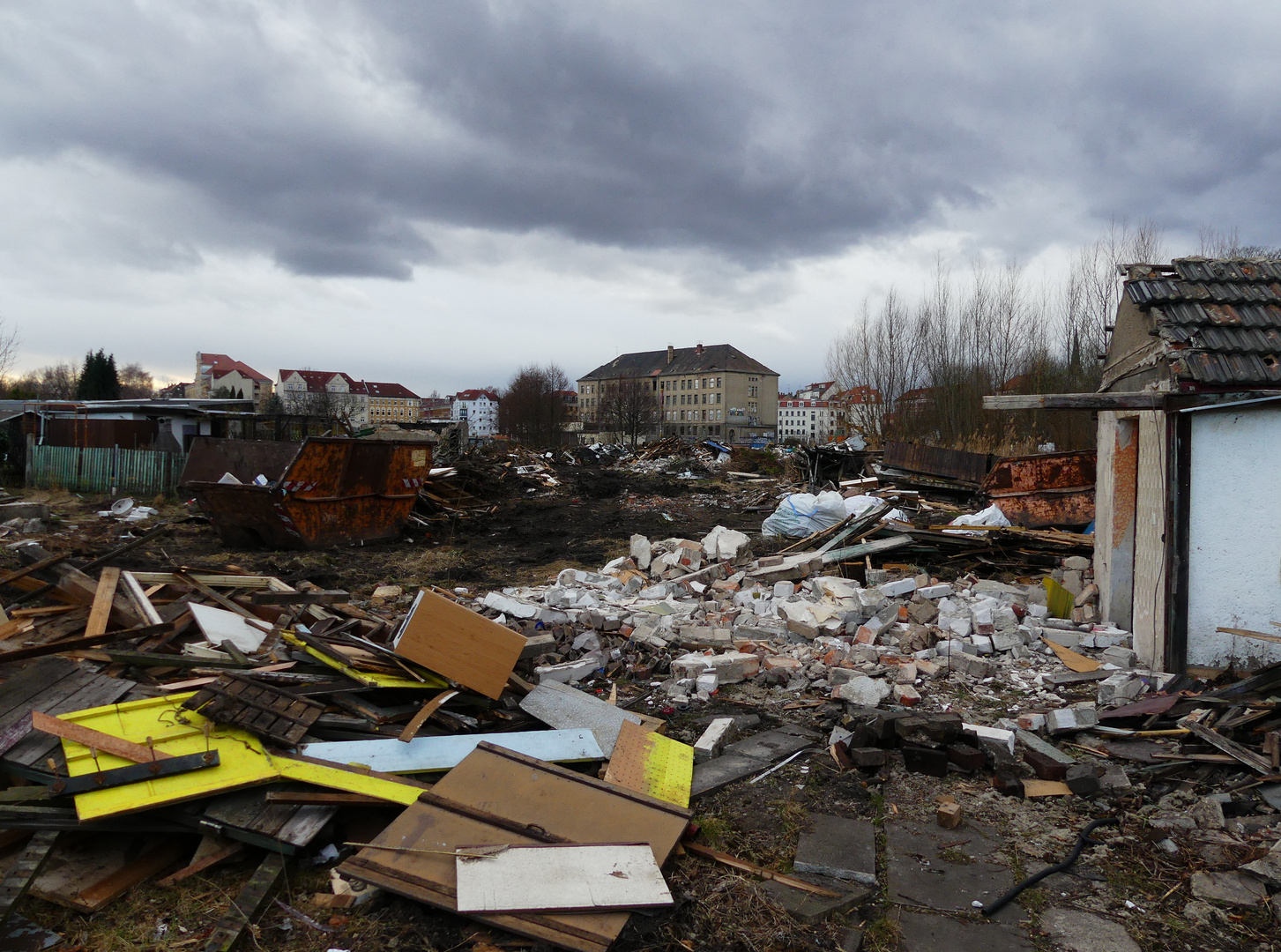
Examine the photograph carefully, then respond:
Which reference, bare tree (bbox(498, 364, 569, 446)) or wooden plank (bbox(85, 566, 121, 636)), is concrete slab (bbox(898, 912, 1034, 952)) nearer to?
wooden plank (bbox(85, 566, 121, 636))

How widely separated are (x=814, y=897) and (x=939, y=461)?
14827 millimetres

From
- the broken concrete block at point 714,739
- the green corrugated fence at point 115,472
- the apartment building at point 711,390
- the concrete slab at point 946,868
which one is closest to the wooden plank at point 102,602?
the broken concrete block at point 714,739

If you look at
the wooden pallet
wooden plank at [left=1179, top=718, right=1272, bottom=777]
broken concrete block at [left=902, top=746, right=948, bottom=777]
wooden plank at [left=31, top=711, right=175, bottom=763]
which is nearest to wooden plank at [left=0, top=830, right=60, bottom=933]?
wooden plank at [left=31, top=711, right=175, bottom=763]

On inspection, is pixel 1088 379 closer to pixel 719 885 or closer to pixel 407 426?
pixel 719 885

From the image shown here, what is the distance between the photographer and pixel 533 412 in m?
52.8

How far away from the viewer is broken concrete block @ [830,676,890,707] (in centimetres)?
556

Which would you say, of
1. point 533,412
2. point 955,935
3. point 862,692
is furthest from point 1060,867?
point 533,412

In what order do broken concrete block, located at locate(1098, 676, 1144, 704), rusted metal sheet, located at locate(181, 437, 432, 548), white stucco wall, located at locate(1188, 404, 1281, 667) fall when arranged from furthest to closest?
rusted metal sheet, located at locate(181, 437, 432, 548)
white stucco wall, located at locate(1188, 404, 1281, 667)
broken concrete block, located at locate(1098, 676, 1144, 704)

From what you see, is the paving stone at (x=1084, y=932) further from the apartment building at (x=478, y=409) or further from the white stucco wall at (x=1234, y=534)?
the apartment building at (x=478, y=409)

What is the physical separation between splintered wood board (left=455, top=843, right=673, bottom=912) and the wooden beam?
14.5ft

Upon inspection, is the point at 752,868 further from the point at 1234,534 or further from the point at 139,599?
the point at 1234,534

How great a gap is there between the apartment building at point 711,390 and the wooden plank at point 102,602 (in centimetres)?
7754

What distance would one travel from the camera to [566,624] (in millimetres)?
7160

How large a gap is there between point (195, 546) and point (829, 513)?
10146mm
